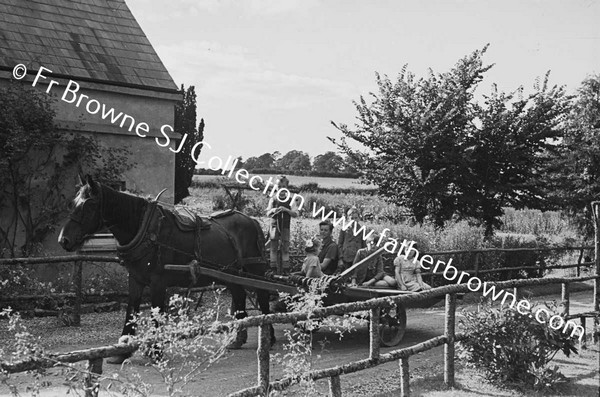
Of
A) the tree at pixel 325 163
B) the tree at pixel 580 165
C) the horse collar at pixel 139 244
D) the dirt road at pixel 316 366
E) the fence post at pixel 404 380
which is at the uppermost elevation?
the tree at pixel 325 163

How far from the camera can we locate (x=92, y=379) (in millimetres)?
4551

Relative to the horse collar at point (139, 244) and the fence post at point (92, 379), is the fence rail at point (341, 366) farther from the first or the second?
the horse collar at point (139, 244)

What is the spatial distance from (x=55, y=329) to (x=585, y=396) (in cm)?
770

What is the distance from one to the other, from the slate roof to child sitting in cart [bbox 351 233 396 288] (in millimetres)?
6983

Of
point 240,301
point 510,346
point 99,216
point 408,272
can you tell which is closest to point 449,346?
point 510,346

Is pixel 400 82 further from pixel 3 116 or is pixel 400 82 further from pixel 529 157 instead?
pixel 3 116

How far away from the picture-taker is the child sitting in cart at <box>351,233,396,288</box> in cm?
1056

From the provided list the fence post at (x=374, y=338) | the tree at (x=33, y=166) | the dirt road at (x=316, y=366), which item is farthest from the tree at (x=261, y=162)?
the fence post at (x=374, y=338)

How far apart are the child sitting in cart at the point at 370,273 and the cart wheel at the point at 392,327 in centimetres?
50

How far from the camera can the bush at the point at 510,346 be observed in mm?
8094

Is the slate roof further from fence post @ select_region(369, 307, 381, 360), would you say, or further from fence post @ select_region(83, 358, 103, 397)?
fence post @ select_region(83, 358, 103, 397)

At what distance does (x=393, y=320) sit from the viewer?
1045cm

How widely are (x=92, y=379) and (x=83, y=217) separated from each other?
4.01m

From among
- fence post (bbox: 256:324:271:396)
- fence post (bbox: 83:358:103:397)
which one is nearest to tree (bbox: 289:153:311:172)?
fence post (bbox: 256:324:271:396)
